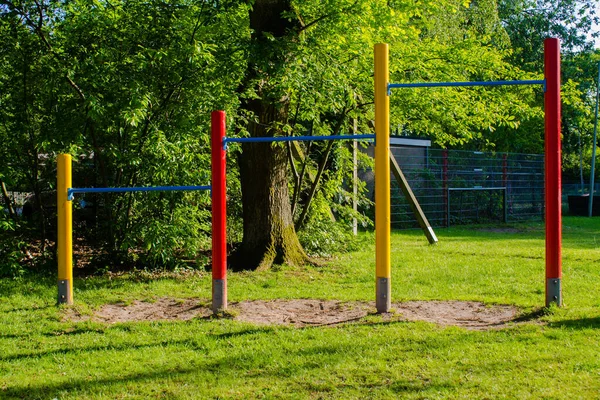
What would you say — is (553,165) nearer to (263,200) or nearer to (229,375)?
(229,375)

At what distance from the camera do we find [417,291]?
739cm

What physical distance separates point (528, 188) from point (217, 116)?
18144 millimetres

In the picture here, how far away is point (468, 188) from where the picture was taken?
61.8 feet

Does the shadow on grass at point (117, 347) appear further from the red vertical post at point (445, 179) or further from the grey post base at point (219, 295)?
the red vertical post at point (445, 179)

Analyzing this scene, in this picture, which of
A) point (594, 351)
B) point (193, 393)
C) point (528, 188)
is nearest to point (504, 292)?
point (594, 351)

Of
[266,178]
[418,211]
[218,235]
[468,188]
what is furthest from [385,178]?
[468,188]

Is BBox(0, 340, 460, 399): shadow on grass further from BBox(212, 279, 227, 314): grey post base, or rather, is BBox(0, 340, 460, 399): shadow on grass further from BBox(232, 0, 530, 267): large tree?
BBox(232, 0, 530, 267): large tree

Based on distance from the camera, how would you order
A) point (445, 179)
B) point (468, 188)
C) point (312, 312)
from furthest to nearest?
point (445, 179) → point (468, 188) → point (312, 312)

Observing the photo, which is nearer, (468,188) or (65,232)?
(65,232)

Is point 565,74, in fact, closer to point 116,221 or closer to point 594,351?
point 116,221

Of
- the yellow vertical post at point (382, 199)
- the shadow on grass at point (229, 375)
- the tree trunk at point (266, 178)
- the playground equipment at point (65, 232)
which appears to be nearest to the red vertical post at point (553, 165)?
the yellow vertical post at point (382, 199)

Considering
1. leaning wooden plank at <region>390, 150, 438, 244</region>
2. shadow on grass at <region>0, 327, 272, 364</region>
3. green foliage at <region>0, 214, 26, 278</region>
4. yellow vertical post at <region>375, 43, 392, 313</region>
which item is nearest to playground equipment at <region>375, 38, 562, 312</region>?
yellow vertical post at <region>375, 43, 392, 313</region>

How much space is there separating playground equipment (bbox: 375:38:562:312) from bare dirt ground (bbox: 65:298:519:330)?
1.19 feet

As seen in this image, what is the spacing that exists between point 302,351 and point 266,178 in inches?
189
